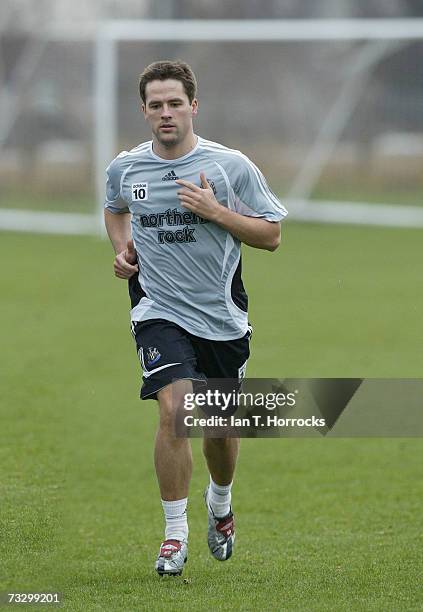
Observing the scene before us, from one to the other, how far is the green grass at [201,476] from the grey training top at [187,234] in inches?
48.1

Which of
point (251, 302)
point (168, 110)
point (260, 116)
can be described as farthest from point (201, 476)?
point (260, 116)

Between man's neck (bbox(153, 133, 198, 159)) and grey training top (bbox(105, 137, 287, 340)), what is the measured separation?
2 cm

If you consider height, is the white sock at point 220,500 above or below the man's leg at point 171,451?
below

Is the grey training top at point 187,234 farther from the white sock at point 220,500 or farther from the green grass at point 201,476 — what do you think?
the green grass at point 201,476

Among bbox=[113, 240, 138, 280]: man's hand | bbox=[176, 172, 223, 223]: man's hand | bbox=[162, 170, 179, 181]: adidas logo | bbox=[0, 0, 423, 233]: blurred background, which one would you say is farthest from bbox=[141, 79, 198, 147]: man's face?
bbox=[0, 0, 423, 233]: blurred background

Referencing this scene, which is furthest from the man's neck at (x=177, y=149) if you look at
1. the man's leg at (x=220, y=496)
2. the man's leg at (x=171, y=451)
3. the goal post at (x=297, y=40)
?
the goal post at (x=297, y=40)

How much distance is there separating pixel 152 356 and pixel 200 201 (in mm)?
748

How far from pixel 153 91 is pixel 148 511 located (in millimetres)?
2772

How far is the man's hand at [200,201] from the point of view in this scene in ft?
19.3

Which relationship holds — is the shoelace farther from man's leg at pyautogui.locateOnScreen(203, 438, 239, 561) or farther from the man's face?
the man's face

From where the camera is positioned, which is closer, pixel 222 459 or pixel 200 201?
pixel 200 201

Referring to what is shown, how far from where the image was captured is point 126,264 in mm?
6176

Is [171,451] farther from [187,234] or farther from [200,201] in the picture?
[200,201]

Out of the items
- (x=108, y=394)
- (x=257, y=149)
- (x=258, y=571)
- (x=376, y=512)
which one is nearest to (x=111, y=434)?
(x=108, y=394)
